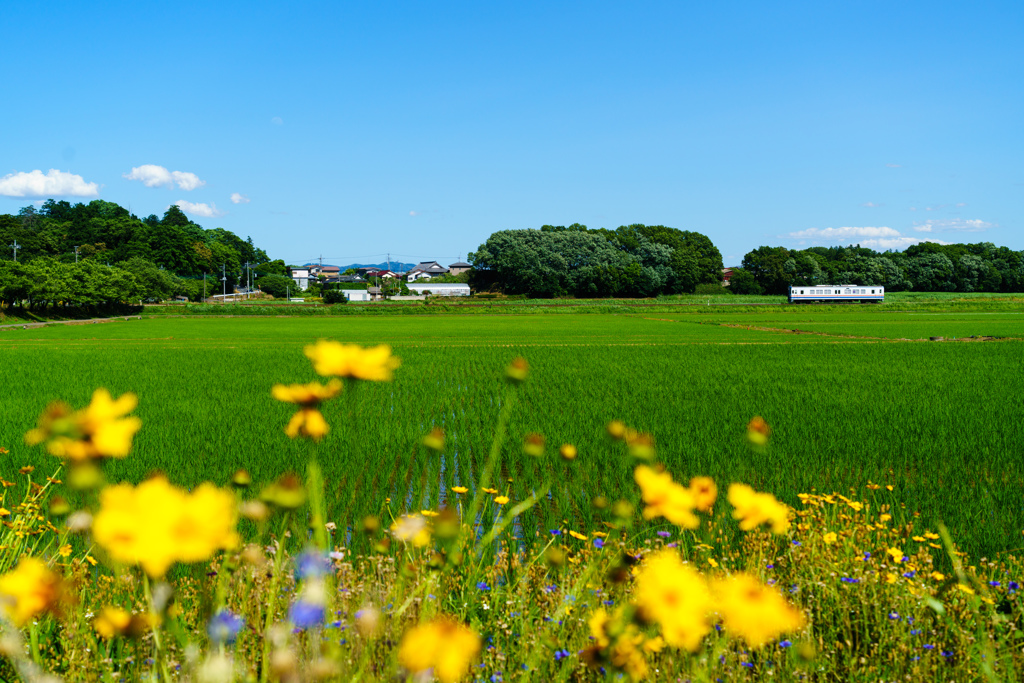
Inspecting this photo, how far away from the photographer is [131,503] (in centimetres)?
70

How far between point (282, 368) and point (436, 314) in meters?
41.2

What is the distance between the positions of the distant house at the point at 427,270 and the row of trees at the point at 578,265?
171 ft

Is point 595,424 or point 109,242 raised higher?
point 109,242

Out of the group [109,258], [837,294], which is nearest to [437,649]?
[837,294]

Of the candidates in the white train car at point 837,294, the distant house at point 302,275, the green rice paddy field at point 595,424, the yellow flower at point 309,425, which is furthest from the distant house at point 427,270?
the yellow flower at point 309,425

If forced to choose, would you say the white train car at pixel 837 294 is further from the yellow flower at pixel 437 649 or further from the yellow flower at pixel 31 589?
the yellow flower at pixel 31 589

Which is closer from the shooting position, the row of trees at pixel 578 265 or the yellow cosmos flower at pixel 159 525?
the yellow cosmos flower at pixel 159 525

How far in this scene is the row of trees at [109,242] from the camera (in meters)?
77.8

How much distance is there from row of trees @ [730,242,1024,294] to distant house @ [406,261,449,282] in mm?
61812

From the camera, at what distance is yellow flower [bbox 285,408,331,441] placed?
0.92 meters

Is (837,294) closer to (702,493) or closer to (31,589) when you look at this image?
(702,493)

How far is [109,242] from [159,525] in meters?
101

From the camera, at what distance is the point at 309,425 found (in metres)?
0.93

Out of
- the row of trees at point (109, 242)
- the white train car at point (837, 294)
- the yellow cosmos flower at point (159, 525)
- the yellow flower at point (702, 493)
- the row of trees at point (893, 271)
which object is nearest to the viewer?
the yellow cosmos flower at point (159, 525)
